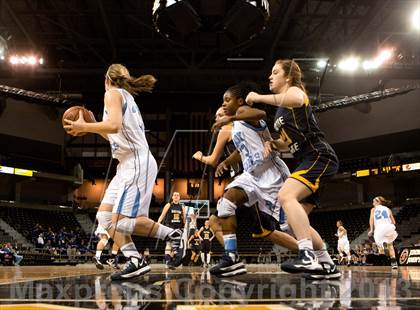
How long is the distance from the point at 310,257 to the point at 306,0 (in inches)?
519

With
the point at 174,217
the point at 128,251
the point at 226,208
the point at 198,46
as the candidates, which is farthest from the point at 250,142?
the point at 198,46

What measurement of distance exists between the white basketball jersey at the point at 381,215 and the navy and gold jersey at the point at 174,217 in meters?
4.19

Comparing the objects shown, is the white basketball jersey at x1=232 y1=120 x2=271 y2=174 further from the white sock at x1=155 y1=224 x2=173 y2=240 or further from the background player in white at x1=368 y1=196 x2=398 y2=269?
the background player in white at x1=368 y1=196 x2=398 y2=269

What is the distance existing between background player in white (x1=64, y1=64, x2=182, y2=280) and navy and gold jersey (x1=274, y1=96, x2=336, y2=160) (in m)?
1.17

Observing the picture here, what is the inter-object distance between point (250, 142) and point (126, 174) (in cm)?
120

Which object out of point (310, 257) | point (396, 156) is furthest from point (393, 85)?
point (310, 257)

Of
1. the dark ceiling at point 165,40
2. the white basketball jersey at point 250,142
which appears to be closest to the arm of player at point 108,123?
the white basketball jersey at point 250,142

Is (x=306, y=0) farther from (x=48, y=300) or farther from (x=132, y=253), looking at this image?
(x=48, y=300)

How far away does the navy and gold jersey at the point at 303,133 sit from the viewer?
143 inches

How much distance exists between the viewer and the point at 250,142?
4.21 meters

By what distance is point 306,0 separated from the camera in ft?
49.0

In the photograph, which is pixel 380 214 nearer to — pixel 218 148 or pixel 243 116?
pixel 218 148

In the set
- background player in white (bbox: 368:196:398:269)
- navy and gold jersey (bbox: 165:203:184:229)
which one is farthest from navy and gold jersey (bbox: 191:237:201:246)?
background player in white (bbox: 368:196:398:269)

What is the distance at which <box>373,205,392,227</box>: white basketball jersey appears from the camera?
9.59 m
